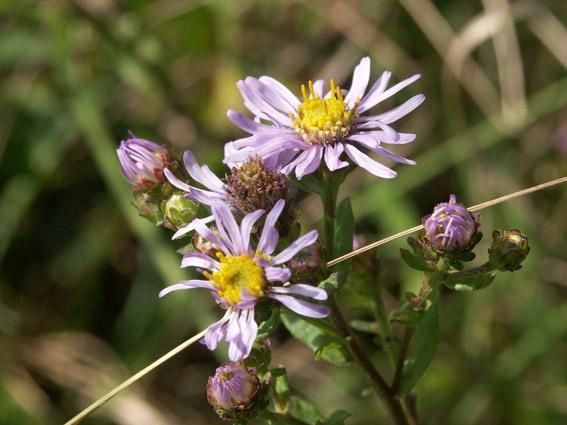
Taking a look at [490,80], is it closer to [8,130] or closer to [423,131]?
[423,131]

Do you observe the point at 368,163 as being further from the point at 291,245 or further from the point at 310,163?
the point at 291,245

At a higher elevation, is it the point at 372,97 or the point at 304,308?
the point at 372,97

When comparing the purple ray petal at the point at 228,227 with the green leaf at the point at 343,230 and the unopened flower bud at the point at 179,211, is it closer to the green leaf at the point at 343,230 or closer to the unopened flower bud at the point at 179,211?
the unopened flower bud at the point at 179,211

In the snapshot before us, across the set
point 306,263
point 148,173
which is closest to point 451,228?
point 306,263

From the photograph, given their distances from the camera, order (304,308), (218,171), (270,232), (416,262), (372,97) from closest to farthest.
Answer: (304,308) < (270,232) < (416,262) < (372,97) < (218,171)

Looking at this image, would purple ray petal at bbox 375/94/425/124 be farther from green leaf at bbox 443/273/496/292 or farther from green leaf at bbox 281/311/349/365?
green leaf at bbox 281/311/349/365

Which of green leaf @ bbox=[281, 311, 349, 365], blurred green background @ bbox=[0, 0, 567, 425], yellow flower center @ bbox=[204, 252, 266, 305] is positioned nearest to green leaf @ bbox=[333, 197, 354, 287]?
green leaf @ bbox=[281, 311, 349, 365]
